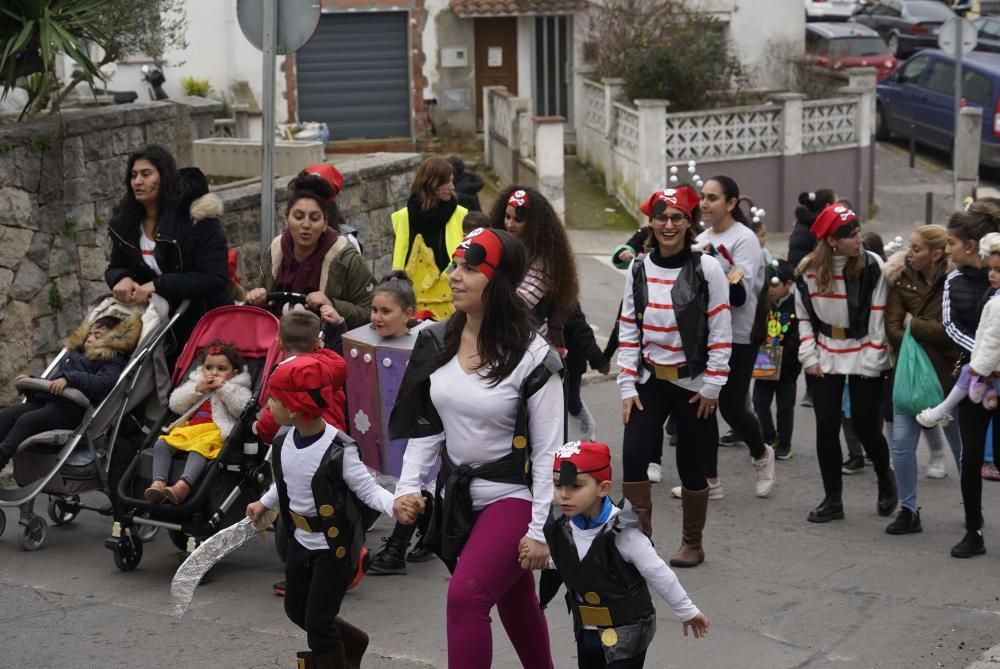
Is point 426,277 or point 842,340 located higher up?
point 426,277

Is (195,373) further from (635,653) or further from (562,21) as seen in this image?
(562,21)

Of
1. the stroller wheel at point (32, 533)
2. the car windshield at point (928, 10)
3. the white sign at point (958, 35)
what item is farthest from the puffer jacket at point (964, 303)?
the car windshield at point (928, 10)

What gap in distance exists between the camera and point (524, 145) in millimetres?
20812

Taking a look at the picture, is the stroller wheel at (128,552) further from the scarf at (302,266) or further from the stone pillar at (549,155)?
the stone pillar at (549,155)

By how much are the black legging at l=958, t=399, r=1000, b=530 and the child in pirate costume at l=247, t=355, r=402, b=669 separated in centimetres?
329

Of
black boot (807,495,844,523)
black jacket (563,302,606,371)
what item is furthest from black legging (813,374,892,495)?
black jacket (563,302,606,371)

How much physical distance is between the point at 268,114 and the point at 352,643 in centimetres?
363

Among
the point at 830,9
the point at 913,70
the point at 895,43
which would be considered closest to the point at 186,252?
the point at 913,70

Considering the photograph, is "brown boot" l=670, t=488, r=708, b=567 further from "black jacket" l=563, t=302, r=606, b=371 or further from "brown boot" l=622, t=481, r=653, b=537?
"black jacket" l=563, t=302, r=606, b=371

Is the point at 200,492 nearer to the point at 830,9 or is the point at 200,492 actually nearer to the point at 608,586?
the point at 608,586

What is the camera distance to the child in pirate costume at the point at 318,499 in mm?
5512

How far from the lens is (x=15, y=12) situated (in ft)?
30.9

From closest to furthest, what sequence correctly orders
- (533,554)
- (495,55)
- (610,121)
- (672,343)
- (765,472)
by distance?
(533,554) → (672,343) → (765,472) → (610,121) → (495,55)

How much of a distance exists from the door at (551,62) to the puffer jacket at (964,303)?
1940 cm
